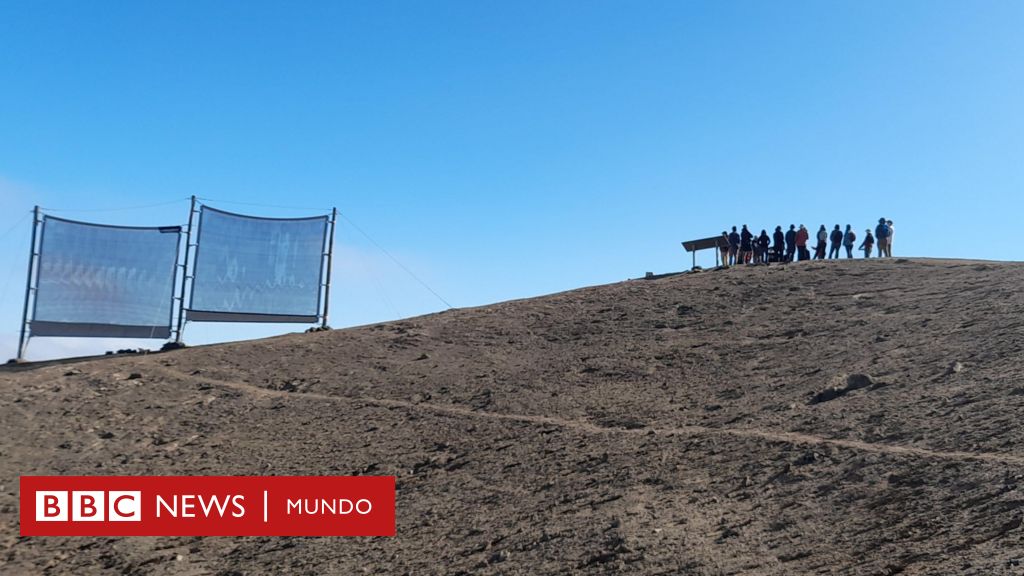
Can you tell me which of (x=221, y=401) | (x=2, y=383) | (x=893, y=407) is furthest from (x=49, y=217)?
(x=893, y=407)

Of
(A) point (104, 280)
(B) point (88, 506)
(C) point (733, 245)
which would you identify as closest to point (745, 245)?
(C) point (733, 245)

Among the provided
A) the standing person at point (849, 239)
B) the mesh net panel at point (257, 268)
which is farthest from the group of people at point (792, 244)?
the mesh net panel at point (257, 268)

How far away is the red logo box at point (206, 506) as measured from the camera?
12.9m

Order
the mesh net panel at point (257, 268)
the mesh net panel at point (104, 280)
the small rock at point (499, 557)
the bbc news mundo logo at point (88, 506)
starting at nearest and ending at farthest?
the small rock at point (499, 557) → the bbc news mundo logo at point (88, 506) → the mesh net panel at point (104, 280) → the mesh net panel at point (257, 268)

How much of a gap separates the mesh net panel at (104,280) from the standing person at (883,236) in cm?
1913

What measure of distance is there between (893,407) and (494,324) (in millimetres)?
11594

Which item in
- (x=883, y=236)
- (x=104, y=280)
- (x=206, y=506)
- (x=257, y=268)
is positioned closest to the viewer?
(x=206, y=506)

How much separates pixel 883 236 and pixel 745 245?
386 centimetres

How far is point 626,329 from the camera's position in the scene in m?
20.9

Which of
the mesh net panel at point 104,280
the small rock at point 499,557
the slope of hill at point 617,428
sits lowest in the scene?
the small rock at point 499,557

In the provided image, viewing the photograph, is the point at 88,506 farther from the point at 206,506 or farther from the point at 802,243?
the point at 802,243

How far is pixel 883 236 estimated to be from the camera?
26766 mm

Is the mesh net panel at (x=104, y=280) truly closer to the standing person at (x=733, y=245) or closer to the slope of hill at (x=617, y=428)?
the slope of hill at (x=617, y=428)

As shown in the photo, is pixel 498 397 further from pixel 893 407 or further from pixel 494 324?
pixel 893 407
